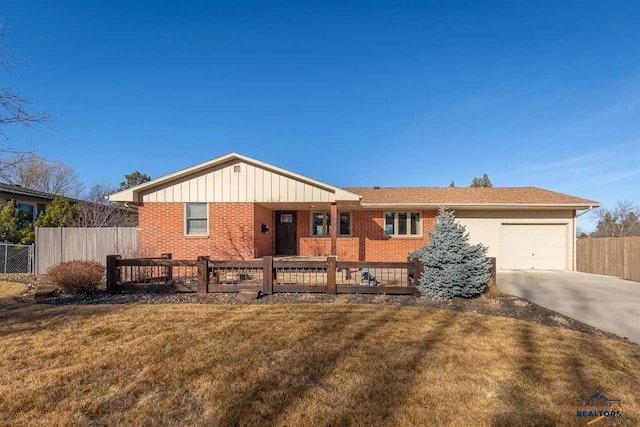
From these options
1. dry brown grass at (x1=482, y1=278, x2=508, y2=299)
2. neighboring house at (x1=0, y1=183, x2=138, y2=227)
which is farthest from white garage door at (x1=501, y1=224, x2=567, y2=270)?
neighboring house at (x1=0, y1=183, x2=138, y2=227)

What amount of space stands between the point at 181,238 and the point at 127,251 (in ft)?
7.89

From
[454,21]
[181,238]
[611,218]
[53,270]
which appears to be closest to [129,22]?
[181,238]

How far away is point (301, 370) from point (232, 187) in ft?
31.4

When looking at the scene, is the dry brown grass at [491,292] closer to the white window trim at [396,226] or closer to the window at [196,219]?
the white window trim at [396,226]

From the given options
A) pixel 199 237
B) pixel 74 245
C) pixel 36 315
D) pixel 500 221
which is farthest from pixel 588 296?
pixel 74 245

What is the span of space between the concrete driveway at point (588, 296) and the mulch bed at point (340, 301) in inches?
25.4

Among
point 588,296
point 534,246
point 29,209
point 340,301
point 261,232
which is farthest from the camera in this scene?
point 29,209

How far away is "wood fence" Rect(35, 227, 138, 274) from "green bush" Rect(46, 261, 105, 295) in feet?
14.9

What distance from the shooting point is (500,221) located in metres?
15.4

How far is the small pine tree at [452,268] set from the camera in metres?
7.94

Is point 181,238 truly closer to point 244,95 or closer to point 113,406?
point 244,95

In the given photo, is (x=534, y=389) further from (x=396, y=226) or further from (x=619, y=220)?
(x=619, y=220)

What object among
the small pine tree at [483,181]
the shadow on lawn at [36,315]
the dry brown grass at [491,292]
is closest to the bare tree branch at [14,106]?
the shadow on lawn at [36,315]

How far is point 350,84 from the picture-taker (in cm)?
1661
